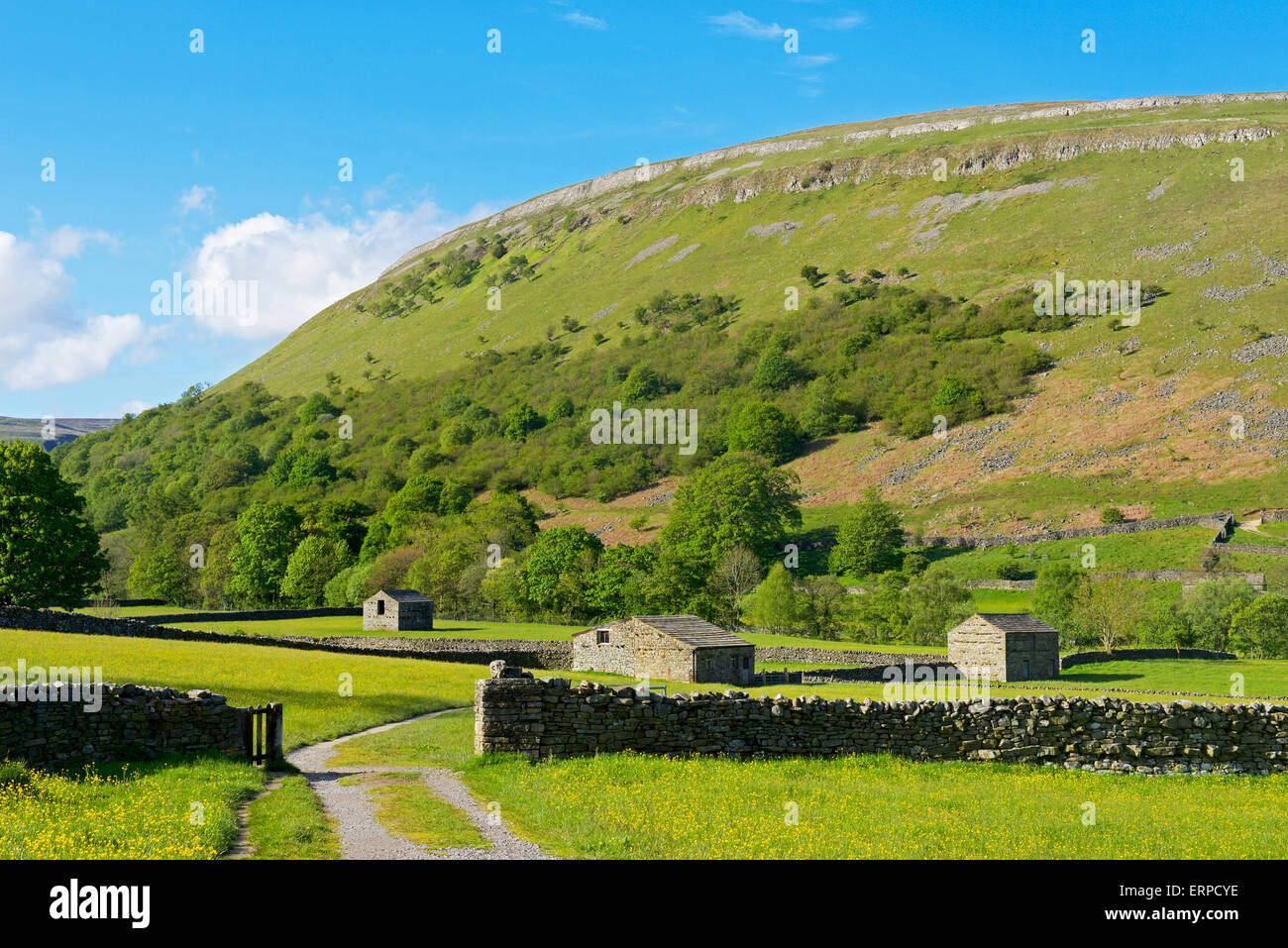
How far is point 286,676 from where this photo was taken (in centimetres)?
3669

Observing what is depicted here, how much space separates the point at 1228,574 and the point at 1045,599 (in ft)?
54.1

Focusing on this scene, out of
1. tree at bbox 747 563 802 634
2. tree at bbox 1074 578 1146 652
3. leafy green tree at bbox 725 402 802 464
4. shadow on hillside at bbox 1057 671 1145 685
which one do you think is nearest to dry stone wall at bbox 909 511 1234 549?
tree at bbox 1074 578 1146 652

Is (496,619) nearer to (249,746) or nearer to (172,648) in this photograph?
(172,648)

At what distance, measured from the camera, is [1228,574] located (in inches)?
3386

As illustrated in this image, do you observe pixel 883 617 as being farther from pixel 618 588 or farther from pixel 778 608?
pixel 618 588

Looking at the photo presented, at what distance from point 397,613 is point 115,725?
5523 centimetres

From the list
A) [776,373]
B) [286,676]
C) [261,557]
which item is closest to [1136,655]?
[286,676]

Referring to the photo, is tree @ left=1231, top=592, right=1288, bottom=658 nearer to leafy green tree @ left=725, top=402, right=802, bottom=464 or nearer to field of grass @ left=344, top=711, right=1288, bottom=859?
field of grass @ left=344, top=711, right=1288, bottom=859

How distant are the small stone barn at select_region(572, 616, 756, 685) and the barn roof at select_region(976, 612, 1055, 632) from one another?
16.6 m

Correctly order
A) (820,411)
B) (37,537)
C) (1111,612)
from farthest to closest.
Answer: (820,411)
(1111,612)
(37,537)
